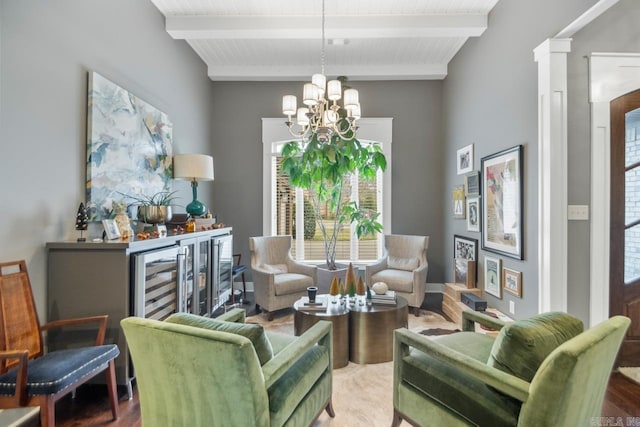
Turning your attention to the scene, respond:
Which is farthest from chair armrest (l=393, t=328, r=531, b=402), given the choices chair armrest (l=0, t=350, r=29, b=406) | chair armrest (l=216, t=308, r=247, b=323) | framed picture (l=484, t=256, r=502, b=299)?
framed picture (l=484, t=256, r=502, b=299)

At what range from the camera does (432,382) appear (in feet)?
4.88

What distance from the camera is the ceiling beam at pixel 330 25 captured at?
3.41m

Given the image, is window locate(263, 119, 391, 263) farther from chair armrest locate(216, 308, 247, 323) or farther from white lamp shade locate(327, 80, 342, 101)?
chair armrest locate(216, 308, 247, 323)

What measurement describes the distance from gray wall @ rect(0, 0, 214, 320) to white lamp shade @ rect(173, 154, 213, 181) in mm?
794

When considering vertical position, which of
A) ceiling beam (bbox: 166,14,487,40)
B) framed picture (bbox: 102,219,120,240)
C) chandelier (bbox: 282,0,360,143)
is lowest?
framed picture (bbox: 102,219,120,240)

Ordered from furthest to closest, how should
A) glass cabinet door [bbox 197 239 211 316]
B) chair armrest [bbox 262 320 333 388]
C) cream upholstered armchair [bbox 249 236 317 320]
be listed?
cream upholstered armchair [bbox 249 236 317 320] < glass cabinet door [bbox 197 239 211 316] < chair armrest [bbox 262 320 333 388]

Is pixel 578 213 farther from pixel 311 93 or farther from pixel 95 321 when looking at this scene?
pixel 95 321

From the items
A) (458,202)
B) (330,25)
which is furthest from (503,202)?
(330,25)

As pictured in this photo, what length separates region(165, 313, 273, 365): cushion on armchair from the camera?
131 centimetres

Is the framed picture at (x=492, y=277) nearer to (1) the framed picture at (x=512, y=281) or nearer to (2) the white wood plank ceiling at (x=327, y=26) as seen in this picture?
(1) the framed picture at (x=512, y=281)

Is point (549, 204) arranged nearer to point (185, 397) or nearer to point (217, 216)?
point (185, 397)

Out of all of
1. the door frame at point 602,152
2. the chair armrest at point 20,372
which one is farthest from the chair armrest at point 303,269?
the chair armrest at point 20,372

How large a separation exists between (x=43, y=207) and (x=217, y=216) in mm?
2748

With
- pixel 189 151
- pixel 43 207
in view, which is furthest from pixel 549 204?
pixel 189 151
